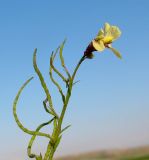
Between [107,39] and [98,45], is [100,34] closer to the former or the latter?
[107,39]

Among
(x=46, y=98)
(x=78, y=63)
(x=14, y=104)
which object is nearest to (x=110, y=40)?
(x=78, y=63)

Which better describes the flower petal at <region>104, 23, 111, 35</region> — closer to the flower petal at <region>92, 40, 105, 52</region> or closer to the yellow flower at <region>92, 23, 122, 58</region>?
the yellow flower at <region>92, 23, 122, 58</region>

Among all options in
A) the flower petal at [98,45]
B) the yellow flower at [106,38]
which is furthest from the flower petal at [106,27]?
the flower petal at [98,45]

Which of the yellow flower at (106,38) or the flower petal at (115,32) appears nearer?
the yellow flower at (106,38)

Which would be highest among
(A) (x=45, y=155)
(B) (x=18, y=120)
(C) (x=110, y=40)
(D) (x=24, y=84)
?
(C) (x=110, y=40)

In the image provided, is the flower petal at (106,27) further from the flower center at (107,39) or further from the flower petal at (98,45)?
the flower petal at (98,45)

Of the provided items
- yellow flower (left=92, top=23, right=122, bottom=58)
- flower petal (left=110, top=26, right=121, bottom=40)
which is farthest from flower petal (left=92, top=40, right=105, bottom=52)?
flower petal (left=110, top=26, right=121, bottom=40)

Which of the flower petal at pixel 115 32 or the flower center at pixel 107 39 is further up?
the flower petal at pixel 115 32

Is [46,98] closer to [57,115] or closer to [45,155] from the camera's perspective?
[57,115]

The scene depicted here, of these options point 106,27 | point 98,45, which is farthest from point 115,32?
point 98,45
